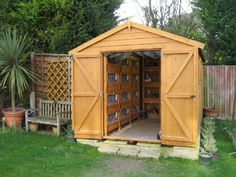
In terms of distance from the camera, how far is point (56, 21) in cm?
993

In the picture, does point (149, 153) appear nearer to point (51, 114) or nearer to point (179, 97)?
point (179, 97)

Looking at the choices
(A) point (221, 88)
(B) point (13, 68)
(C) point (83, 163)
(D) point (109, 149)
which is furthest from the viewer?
(A) point (221, 88)

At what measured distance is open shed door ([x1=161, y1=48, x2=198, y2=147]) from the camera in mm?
6277

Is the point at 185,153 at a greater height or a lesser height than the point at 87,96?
lesser

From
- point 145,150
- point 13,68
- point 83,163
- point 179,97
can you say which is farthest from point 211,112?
point 13,68

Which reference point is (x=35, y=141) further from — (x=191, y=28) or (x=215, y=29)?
(x=191, y=28)

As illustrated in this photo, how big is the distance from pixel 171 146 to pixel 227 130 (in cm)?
286

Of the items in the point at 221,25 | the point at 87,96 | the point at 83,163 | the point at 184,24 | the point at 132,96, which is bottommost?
the point at 83,163

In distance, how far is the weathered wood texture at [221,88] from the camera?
10.8 metres

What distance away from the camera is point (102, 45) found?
7141 mm

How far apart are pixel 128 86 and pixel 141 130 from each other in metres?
1.54

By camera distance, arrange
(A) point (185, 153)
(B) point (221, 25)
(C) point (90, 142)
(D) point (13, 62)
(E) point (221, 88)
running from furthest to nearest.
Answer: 1. (B) point (221, 25)
2. (E) point (221, 88)
3. (D) point (13, 62)
4. (C) point (90, 142)
5. (A) point (185, 153)

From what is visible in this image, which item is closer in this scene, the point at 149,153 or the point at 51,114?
the point at 149,153

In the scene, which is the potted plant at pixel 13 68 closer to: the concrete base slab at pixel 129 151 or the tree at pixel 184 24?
the concrete base slab at pixel 129 151
